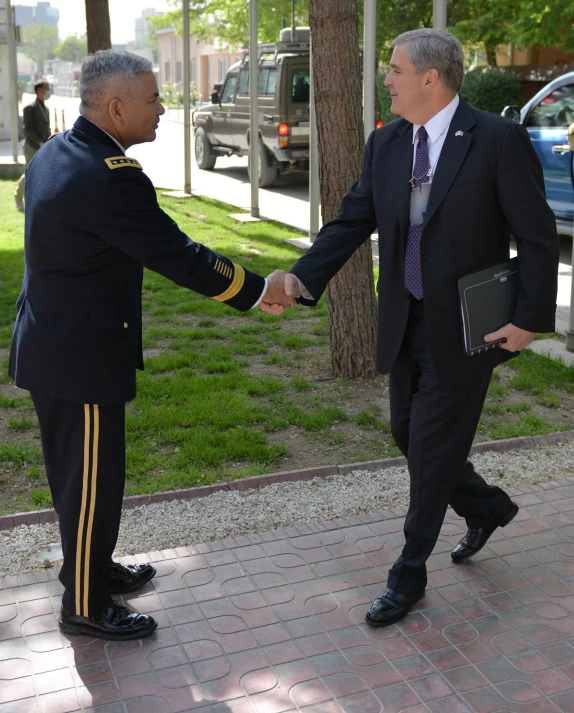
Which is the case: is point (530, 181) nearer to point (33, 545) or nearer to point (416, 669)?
point (416, 669)

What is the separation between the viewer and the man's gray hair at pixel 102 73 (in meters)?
3.24

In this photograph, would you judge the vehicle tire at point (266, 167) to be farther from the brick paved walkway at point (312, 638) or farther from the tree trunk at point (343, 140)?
the brick paved walkway at point (312, 638)

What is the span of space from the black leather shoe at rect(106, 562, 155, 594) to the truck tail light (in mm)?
13277

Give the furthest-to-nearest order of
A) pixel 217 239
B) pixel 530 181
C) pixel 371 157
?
pixel 217 239 → pixel 371 157 → pixel 530 181

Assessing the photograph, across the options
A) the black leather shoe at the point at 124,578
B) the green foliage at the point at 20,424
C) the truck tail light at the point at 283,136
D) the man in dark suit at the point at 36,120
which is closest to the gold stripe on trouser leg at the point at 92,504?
the black leather shoe at the point at 124,578

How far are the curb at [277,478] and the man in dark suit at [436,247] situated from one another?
1338 millimetres

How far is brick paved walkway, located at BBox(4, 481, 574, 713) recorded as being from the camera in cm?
325

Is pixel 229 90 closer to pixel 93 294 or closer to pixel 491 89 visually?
pixel 491 89

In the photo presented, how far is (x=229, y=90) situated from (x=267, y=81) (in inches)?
82.2

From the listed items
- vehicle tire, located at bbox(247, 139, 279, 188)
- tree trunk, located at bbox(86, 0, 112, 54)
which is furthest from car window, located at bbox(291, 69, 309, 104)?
tree trunk, located at bbox(86, 0, 112, 54)

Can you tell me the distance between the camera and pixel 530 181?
11.2 ft

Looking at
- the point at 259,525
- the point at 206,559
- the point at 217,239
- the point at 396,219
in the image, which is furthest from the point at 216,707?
the point at 217,239

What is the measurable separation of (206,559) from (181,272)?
1.39m

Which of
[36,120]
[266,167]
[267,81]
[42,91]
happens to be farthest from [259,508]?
[267,81]
